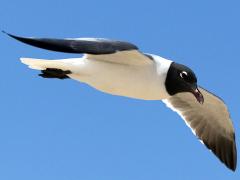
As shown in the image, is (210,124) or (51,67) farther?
(210,124)

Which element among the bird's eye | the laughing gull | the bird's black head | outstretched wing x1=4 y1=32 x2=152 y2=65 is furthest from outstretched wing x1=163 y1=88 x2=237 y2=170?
outstretched wing x1=4 y1=32 x2=152 y2=65

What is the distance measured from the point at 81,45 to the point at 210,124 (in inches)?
167

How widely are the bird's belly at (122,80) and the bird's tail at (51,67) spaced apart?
0.44 ft

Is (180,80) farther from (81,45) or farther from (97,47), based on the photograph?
(81,45)

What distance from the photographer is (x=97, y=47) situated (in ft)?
25.8

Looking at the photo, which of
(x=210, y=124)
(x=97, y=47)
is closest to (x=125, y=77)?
(x=97, y=47)

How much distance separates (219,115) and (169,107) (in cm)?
81

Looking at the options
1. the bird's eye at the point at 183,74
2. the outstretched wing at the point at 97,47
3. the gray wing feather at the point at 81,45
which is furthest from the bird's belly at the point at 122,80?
the gray wing feather at the point at 81,45

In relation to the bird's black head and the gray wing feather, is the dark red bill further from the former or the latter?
the gray wing feather

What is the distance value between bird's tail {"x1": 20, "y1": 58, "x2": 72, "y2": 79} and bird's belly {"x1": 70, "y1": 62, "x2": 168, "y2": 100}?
0.13 metres

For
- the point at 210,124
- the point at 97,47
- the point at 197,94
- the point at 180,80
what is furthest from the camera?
the point at 210,124

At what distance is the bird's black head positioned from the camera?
9398 mm

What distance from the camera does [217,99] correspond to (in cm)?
1069

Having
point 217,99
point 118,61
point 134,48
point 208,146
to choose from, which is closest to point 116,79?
point 118,61
